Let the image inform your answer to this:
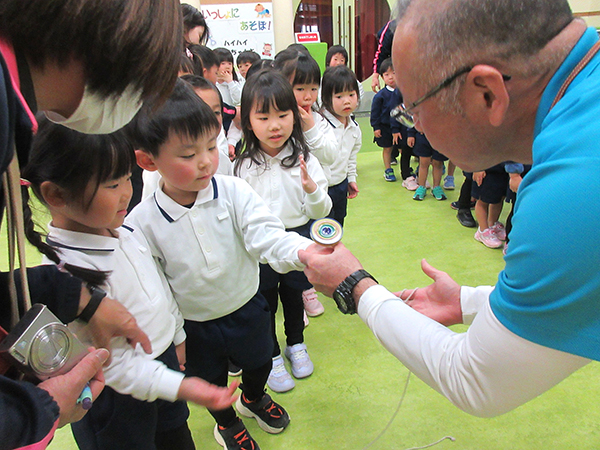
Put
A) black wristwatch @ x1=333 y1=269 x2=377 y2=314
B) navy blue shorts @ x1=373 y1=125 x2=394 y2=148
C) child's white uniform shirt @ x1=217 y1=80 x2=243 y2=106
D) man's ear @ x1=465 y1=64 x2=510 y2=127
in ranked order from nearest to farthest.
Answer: man's ear @ x1=465 y1=64 x2=510 y2=127, black wristwatch @ x1=333 y1=269 x2=377 y2=314, navy blue shorts @ x1=373 y1=125 x2=394 y2=148, child's white uniform shirt @ x1=217 y1=80 x2=243 y2=106

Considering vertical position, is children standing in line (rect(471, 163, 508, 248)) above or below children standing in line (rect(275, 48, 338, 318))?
below

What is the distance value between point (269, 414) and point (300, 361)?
323mm

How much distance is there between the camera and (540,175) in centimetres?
67

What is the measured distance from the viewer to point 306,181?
164 centimetres

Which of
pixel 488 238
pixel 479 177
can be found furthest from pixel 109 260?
pixel 488 238

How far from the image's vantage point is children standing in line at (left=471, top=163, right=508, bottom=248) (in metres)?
2.77

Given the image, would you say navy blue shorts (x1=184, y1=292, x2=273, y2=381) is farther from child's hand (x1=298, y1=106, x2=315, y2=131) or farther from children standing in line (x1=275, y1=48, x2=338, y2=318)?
child's hand (x1=298, y1=106, x2=315, y2=131)

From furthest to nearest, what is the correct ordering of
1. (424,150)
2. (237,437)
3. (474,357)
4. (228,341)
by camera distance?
(424,150) < (237,437) < (228,341) < (474,357)

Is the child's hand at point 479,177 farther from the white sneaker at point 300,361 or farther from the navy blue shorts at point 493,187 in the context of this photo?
the white sneaker at point 300,361

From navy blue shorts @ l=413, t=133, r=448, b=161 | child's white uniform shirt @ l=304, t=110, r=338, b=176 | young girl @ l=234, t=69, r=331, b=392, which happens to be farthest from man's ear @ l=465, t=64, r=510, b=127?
navy blue shorts @ l=413, t=133, r=448, b=161

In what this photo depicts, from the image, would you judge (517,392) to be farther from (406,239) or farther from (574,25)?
(406,239)

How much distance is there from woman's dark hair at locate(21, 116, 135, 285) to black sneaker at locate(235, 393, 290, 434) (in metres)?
0.90

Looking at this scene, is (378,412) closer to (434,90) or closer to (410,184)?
(434,90)

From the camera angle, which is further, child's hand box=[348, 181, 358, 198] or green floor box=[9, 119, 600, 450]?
child's hand box=[348, 181, 358, 198]
